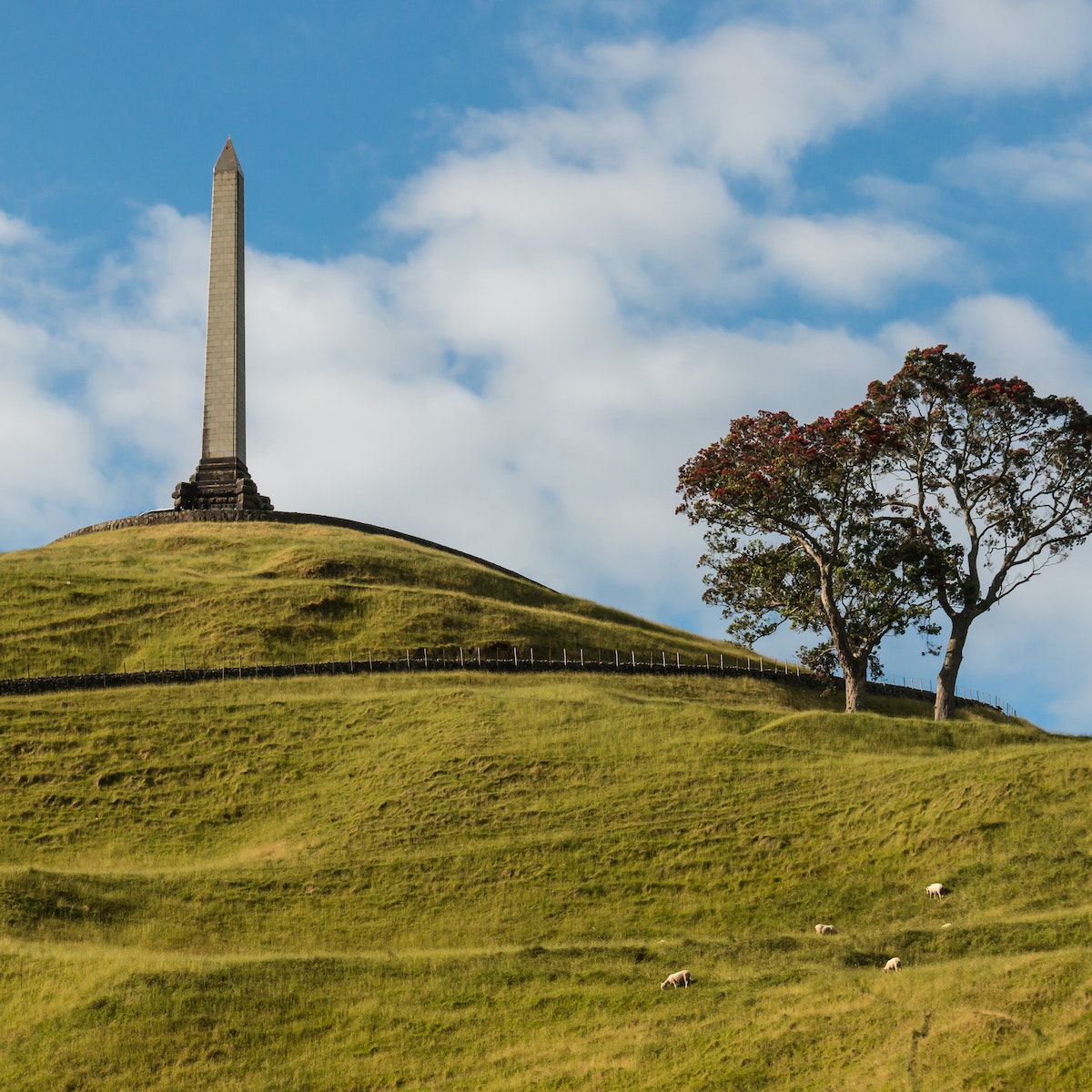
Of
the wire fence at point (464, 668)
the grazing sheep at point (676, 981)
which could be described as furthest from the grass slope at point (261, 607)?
the grazing sheep at point (676, 981)

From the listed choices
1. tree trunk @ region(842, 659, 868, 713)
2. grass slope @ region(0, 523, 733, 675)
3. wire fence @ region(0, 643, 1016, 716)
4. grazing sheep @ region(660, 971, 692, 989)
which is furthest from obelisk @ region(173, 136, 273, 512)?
grazing sheep @ region(660, 971, 692, 989)

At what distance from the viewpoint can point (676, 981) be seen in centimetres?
3397

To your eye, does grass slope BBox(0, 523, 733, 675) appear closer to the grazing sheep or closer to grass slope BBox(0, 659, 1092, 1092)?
grass slope BBox(0, 659, 1092, 1092)

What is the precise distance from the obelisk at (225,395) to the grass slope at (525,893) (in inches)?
1364

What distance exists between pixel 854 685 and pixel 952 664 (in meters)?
4.00

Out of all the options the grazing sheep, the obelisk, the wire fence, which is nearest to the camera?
the grazing sheep

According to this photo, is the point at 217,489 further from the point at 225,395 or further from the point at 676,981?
the point at 676,981

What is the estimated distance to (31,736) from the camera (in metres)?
54.0

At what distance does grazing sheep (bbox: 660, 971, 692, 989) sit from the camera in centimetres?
3384

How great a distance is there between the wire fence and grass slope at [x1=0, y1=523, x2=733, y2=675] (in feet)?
2.61

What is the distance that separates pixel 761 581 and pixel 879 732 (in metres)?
12.1

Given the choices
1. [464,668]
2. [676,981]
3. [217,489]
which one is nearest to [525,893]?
[676,981]

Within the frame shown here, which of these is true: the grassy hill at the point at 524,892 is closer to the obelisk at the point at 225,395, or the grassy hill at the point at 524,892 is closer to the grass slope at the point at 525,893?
the grass slope at the point at 525,893

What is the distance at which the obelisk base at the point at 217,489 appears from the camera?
93062 millimetres
